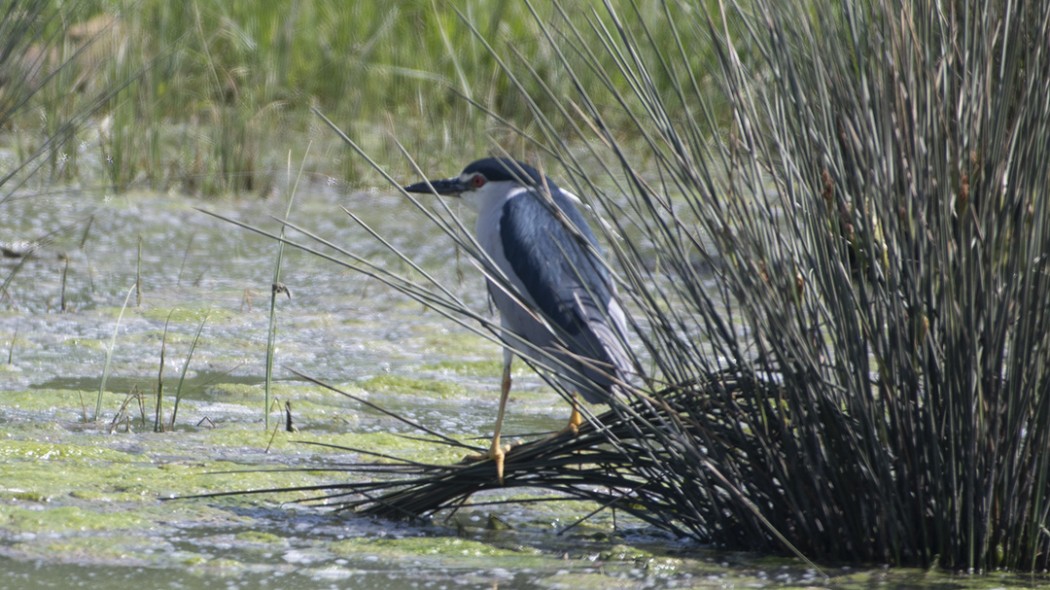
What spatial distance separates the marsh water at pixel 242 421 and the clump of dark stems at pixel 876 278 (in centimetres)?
11

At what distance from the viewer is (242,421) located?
11.8 ft

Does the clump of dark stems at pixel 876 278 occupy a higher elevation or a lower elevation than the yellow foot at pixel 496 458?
higher

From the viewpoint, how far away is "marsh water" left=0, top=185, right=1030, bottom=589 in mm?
2498

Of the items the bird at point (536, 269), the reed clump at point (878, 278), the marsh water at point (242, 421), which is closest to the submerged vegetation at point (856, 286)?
the reed clump at point (878, 278)

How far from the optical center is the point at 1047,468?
2357 mm

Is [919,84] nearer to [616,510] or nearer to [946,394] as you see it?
[946,394]

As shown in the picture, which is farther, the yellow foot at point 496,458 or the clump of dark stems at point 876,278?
the yellow foot at point 496,458

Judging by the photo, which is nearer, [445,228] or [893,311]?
[893,311]

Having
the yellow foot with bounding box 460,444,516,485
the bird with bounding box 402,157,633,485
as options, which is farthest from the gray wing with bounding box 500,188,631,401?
the yellow foot with bounding box 460,444,516,485

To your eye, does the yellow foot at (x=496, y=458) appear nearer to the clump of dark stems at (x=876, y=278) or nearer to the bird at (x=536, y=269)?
the bird at (x=536, y=269)

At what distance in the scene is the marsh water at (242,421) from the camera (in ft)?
8.20

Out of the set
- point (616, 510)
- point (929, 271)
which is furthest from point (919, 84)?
point (616, 510)

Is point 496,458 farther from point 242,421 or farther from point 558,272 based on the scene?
point 242,421

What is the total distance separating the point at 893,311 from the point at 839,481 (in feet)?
0.98
